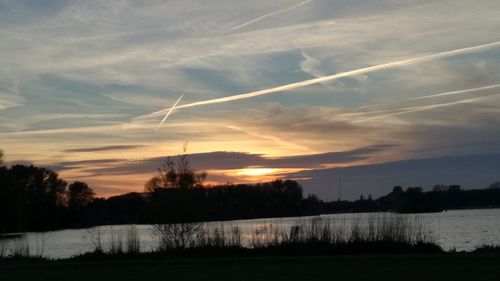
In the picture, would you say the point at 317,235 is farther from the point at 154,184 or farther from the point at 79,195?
the point at 79,195

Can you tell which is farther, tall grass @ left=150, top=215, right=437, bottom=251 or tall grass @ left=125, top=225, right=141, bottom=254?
tall grass @ left=125, top=225, right=141, bottom=254

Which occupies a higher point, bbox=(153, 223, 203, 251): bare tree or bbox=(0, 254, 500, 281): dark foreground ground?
bbox=(153, 223, 203, 251): bare tree

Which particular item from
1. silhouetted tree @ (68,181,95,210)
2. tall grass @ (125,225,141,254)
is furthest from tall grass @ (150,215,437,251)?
silhouetted tree @ (68,181,95,210)

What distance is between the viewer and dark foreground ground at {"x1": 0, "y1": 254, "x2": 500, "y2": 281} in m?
17.3

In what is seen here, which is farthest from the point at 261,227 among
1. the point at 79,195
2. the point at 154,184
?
the point at 79,195

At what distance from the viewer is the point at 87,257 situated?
26656 millimetres

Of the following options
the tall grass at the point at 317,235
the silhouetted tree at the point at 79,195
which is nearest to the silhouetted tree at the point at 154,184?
the tall grass at the point at 317,235

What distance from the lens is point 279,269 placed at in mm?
19938

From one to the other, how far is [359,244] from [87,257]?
11.1 metres

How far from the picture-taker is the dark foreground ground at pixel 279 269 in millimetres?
17328

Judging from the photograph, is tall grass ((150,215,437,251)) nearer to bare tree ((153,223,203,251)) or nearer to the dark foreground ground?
bare tree ((153,223,203,251))

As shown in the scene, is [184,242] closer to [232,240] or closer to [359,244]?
[232,240]

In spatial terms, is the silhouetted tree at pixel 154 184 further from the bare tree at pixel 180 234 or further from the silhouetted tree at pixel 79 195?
the silhouetted tree at pixel 79 195

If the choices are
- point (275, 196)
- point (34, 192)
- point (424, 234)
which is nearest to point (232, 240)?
point (424, 234)
